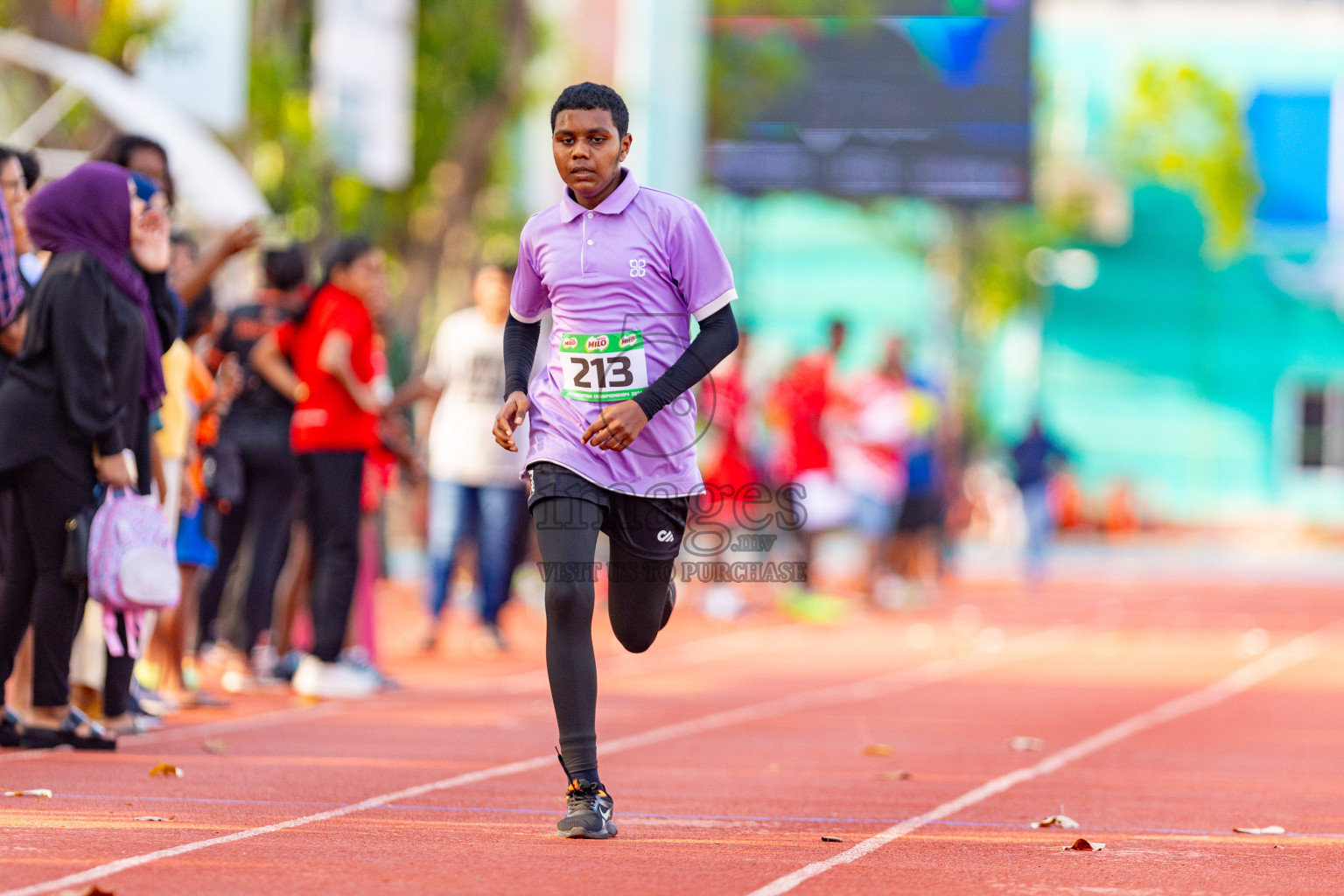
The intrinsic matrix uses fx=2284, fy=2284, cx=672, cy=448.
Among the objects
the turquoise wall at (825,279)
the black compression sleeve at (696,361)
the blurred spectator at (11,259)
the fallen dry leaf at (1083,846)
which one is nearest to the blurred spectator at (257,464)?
the blurred spectator at (11,259)

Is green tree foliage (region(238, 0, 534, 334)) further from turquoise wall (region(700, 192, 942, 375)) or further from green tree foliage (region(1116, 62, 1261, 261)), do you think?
turquoise wall (region(700, 192, 942, 375))

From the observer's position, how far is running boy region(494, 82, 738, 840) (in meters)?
6.70

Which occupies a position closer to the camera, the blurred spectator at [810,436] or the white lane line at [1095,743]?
the white lane line at [1095,743]

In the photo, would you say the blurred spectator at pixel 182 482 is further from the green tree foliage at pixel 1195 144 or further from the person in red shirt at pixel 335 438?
the green tree foliage at pixel 1195 144

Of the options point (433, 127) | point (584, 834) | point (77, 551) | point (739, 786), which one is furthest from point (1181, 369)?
point (584, 834)

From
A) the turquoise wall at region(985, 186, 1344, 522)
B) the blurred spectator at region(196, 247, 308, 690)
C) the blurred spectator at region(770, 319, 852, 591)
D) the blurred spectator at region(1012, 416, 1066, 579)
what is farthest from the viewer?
the turquoise wall at region(985, 186, 1344, 522)

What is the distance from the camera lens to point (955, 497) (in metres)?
28.7

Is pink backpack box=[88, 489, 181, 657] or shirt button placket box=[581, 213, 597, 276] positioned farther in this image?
pink backpack box=[88, 489, 181, 657]

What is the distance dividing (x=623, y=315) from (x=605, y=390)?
0.82 feet

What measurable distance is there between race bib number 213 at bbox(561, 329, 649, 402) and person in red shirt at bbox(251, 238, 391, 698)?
443 centimetres

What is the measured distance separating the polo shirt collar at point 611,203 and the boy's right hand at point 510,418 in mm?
567

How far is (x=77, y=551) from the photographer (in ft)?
27.2

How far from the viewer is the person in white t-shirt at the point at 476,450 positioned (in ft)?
44.9

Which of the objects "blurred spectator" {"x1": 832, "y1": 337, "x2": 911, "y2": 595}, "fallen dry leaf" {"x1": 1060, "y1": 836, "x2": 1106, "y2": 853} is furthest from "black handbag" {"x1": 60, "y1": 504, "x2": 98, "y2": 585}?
"blurred spectator" {"x1": 832, "y1": 337, "x2": 911, "y2": 595}
